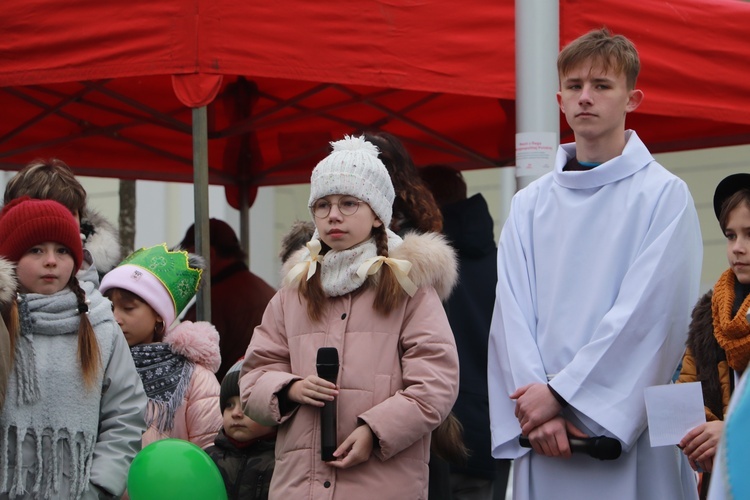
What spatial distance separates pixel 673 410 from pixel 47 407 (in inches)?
72.6

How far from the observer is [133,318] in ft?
14.7

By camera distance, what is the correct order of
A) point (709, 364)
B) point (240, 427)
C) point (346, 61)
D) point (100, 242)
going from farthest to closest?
point (346, 61) < point (100, 242) < point (240, 427) < point (709, 364)

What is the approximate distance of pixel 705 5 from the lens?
5535 millimetres

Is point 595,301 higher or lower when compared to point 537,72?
lower

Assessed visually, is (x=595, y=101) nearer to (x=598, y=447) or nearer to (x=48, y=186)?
(x=598, y=447)

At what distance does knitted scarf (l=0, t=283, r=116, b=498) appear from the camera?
362 centimetres

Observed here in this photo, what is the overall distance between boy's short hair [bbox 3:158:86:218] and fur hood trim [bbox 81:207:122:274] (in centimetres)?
16

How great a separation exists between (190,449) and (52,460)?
411 millimetres

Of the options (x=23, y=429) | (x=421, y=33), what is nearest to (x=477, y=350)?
(x=421, y=33)

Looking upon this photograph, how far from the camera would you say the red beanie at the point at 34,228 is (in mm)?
3824

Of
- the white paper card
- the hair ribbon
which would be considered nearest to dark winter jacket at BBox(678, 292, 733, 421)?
the white paper card

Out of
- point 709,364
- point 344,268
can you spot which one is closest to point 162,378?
point 344,268

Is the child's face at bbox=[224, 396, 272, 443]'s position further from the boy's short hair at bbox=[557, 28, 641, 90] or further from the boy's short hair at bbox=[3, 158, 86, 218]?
the boy's short hair at bbox=[557, 28, 641, 90]

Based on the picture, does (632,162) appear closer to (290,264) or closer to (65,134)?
(290,264)
